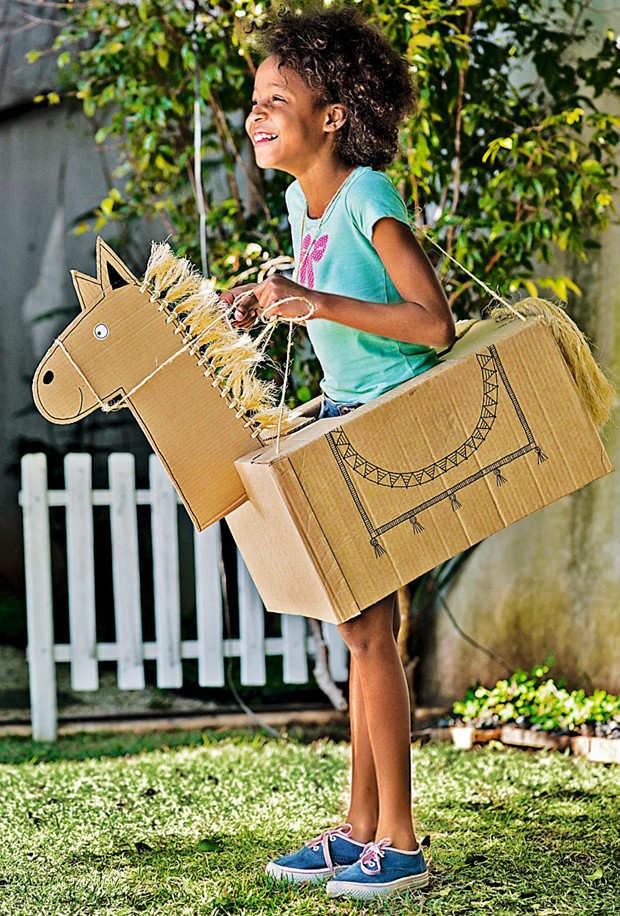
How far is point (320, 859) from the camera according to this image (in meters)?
2.12

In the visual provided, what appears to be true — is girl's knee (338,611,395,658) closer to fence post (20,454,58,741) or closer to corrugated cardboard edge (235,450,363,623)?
corrugated cardboard edge (235,450,363,623)

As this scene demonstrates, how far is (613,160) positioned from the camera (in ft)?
11.2

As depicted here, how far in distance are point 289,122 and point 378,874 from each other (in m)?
1.40

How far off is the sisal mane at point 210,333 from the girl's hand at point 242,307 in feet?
0.10

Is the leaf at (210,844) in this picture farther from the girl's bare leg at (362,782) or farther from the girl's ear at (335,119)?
the girl's ear at (335,119)

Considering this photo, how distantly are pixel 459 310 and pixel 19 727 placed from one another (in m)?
2.13

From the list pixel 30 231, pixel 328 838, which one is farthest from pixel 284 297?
pixel 30 231

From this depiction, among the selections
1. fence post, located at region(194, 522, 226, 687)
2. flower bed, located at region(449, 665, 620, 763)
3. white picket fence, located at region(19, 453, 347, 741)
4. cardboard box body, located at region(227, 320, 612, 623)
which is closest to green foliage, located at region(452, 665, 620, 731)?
flower bed, located at region(449, 665, 620, 763)

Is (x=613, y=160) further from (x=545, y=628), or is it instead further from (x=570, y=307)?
(x=545, y=628)

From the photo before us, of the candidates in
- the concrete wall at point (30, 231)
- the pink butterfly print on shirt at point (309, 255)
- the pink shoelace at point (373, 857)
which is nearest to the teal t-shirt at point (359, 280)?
the pink butterfly print on shirt at point (309, 255)

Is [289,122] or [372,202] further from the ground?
[289,122]

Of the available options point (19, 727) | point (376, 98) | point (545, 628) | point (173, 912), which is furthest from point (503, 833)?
point (19, 727)

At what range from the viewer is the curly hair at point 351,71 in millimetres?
1988

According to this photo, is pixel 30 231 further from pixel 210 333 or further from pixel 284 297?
pixel 284 297
